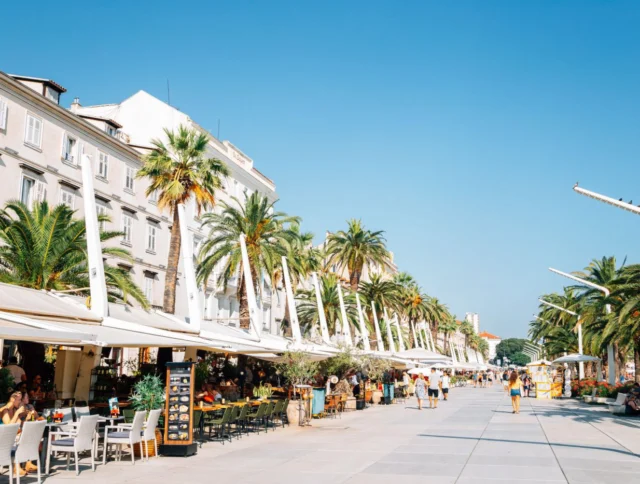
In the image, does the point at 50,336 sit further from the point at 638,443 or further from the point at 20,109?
the point at 20,109

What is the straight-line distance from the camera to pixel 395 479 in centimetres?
1180

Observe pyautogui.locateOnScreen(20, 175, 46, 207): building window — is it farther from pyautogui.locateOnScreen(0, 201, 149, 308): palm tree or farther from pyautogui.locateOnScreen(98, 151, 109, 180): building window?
pyautogui.locateOnScreen(0, 201, 149, 308): palm tree

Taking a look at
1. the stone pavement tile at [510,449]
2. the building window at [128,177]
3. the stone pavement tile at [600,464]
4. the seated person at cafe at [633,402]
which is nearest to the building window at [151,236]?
the building window at [128,177]

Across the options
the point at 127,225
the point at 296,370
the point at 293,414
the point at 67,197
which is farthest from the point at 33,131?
the point at 293,414

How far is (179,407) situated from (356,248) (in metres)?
40.9

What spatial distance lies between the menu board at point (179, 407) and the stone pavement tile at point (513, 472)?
5629mm

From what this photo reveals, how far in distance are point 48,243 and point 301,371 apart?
10.1 m

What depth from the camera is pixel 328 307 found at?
184 feet

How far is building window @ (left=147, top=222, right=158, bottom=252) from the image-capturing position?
44.8 metres

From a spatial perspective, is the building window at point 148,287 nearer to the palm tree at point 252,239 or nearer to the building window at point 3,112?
the palm tree at point 252,239

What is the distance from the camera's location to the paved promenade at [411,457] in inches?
469

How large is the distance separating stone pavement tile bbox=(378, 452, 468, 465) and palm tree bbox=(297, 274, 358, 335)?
124 feet

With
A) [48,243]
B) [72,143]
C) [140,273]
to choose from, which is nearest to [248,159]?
[140,273]

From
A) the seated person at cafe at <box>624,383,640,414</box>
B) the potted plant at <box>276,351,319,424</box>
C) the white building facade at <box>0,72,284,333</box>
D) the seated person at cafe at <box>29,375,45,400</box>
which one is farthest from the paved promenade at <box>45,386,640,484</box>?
the white building facade at <box>0,72,284,333</box>
